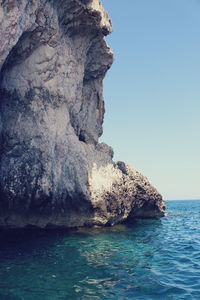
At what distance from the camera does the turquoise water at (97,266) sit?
31.1ft

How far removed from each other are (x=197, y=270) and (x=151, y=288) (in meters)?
2.96

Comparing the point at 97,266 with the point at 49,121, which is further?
the point at 49,121

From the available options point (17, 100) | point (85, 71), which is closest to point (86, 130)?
point (85, 71)

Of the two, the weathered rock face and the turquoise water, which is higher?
the weathered rock face

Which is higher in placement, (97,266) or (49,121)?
(49,121)

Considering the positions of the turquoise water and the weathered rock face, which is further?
the weathered rock face

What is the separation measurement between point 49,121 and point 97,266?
968cm

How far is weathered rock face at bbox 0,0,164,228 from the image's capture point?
1706 cm

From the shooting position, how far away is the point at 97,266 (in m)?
12.2

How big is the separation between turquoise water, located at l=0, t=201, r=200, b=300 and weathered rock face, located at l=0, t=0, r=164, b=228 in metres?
1.92

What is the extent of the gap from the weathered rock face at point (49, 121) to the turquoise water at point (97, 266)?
1918 mm

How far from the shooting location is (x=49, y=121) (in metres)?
18.9

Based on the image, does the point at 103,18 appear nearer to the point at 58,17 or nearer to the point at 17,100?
the point at 58,17

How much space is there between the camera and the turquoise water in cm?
948
